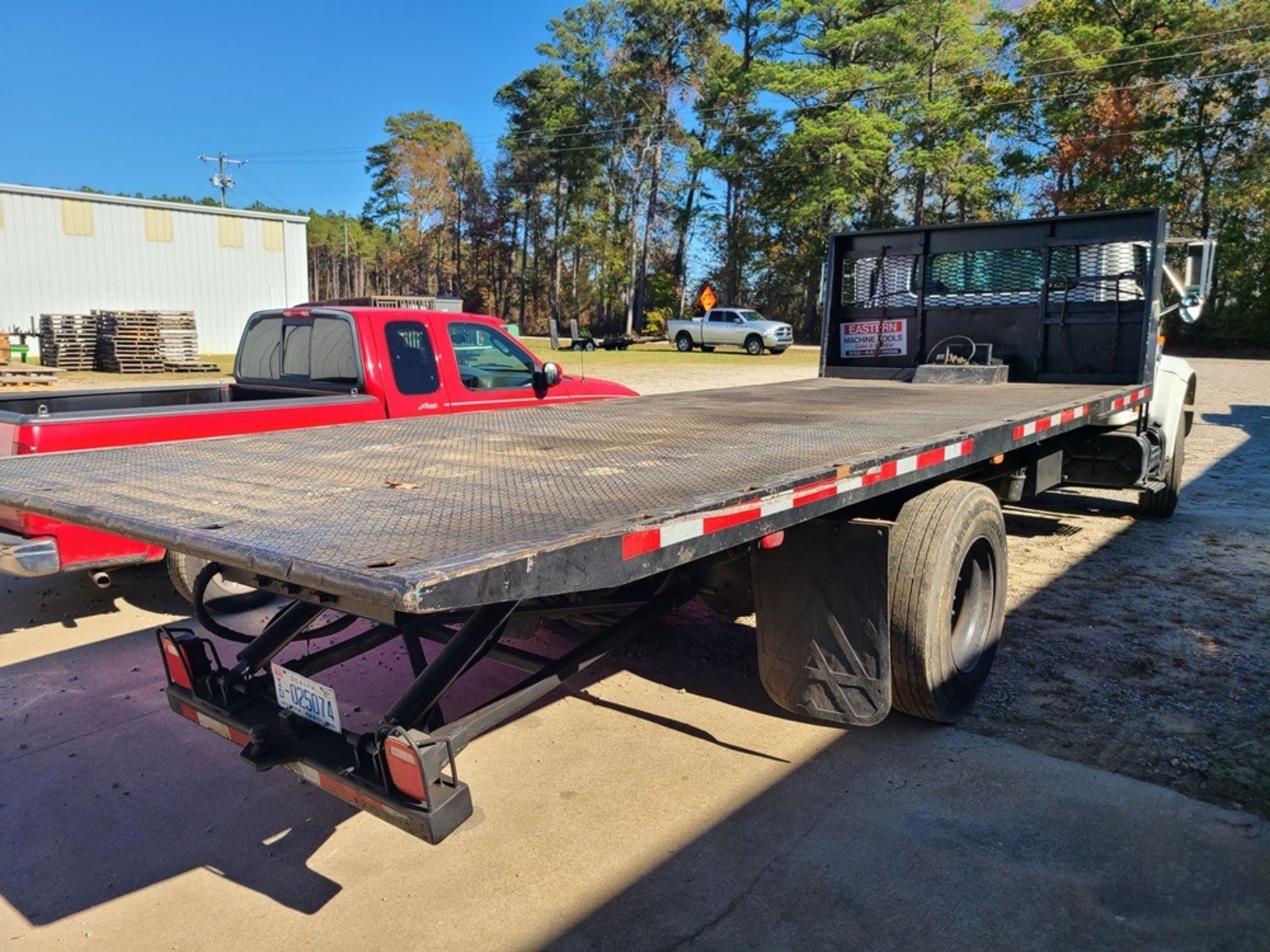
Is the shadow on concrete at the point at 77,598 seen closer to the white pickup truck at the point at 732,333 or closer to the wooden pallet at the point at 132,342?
the wooden pallet at the point at 132,342

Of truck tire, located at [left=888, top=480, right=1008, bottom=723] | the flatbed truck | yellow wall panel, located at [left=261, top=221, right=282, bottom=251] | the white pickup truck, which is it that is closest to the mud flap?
the flatbed truck

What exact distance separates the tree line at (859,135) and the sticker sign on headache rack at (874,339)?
3498cm

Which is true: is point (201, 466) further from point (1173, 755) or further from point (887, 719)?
point (1173, 755)

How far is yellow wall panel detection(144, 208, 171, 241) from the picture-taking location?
28156mm

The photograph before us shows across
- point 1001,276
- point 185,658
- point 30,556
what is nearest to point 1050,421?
point 1001,276

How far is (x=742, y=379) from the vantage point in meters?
23.0

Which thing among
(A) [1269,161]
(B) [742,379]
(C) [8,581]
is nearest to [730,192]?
(A) [1269,161]

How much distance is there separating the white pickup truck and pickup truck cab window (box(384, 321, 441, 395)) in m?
30.4

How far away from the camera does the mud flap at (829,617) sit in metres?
3.60

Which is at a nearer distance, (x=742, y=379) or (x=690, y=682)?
(x=690, y=682)

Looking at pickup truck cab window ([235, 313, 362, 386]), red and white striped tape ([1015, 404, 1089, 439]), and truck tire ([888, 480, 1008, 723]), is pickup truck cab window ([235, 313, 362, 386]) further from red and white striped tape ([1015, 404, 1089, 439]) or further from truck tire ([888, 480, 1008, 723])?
red and white striped tape ([1015, 404, 1089, 439])

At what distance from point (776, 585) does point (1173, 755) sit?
70.4 inches

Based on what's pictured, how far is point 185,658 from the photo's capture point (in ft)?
10.1

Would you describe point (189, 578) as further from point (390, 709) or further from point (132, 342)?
point (132, 342)
